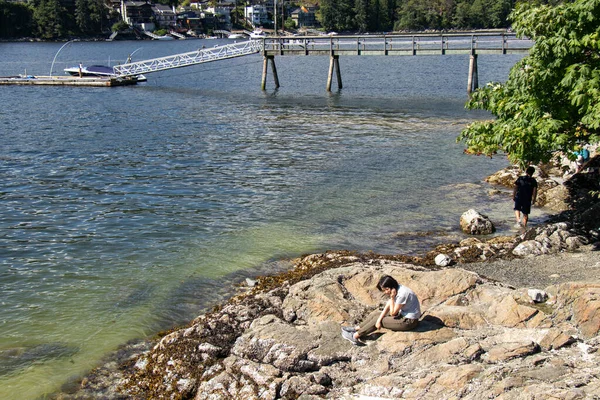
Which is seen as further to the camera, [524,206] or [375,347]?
[524,206]

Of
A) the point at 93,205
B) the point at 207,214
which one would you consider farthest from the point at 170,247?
the point at 93,205

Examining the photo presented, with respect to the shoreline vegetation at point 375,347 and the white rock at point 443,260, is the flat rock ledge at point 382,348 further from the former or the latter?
the white rock at point 443,260

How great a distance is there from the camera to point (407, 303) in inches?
387

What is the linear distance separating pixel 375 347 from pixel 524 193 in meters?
9.16

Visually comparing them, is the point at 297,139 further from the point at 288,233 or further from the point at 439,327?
the point at 439,327

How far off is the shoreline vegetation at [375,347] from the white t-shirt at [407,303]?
320 mm

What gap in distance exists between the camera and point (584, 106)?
13891 mm

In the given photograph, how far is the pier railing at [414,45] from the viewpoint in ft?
145

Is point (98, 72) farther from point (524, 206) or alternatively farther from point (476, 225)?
point (524, 206)

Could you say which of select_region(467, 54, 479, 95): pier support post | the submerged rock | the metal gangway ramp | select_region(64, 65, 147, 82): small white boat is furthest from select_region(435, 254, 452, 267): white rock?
select_region(64, 65, 147, 82): small white boat

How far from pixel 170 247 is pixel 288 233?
3478mm

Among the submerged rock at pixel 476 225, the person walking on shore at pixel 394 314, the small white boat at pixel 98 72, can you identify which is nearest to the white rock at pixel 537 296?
the person walking on shore at pixel 394 314

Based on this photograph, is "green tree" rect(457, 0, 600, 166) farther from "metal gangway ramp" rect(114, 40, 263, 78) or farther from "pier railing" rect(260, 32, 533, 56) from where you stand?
"metal gangway ramp" rect(114, 40, 263, 78)

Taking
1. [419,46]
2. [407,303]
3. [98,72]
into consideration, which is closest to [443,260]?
[407,303]
